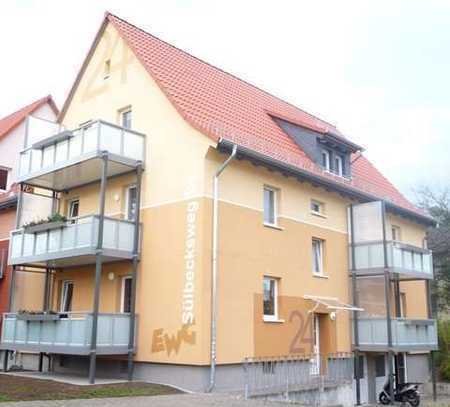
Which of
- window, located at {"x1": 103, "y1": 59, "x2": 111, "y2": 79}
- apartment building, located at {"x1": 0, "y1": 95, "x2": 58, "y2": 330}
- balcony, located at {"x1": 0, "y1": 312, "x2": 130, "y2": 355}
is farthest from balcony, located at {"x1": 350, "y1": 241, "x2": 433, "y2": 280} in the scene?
apartment building, located at {"x1": 0, "y1": 95, "x2": 58, "y2": 330}

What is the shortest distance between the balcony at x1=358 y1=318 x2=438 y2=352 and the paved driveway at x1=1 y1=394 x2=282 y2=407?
6.53 metres

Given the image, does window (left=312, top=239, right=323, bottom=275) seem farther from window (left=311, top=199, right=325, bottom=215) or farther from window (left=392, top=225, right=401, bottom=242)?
window (left=392, top=225, right=401, bottom=242)

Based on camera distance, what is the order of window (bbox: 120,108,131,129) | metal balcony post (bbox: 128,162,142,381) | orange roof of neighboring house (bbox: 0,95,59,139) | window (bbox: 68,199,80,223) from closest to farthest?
metal balcony post (bbox: 128,162,142,381) < window (bbox: 120,108,131,129) < window (bbox: 68,199,80,223) < orange roof of neighboring house (bbox: 0,95,59,139)

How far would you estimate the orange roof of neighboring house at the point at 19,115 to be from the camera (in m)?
25.6

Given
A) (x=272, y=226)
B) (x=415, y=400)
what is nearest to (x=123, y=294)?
(x=272, y=226)

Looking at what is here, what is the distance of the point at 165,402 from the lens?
40.2 ft

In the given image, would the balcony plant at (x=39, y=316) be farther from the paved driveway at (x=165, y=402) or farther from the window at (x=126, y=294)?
the paved driveway at (x=165, y=402)

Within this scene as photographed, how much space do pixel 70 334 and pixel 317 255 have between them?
833 cm

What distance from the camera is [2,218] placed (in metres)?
23.0

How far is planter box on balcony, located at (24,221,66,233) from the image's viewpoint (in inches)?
661

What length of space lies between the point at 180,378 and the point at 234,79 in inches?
499

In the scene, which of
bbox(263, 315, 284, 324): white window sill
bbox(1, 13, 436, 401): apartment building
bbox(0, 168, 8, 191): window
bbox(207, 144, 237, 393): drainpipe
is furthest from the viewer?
bbox(0, 168, 8, 191): window

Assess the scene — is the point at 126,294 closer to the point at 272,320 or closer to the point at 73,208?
the point at 272,320

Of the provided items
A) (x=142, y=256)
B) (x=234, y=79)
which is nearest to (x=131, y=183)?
(x=142, y=256)
